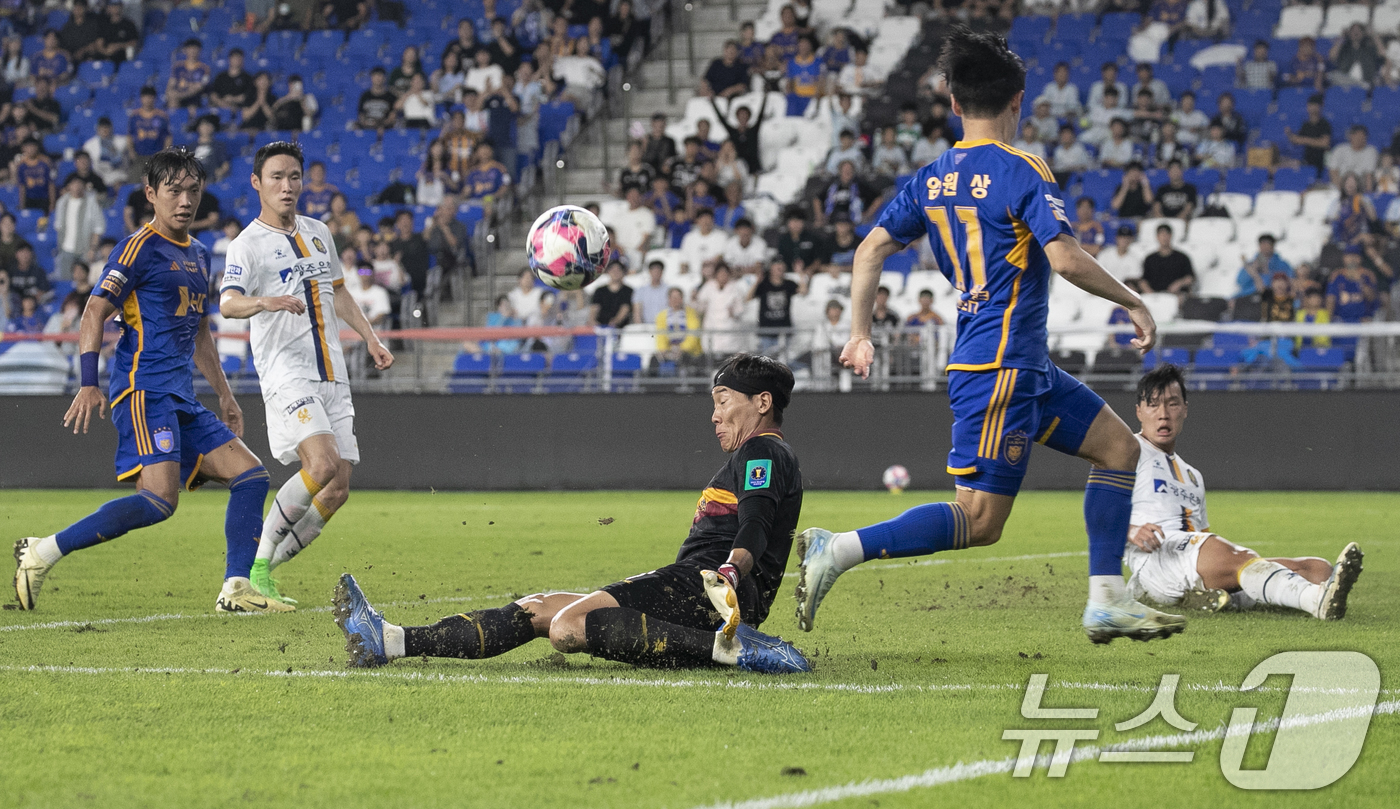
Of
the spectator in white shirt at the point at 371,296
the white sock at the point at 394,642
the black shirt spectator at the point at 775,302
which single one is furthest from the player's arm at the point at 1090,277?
the spectator in white shirt at the point at 371,296

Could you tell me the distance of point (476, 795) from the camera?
3121 mm

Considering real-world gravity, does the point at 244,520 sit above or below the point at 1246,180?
below

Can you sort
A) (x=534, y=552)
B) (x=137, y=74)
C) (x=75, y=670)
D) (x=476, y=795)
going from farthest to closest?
1. (x=137, y=74)
2. (x=534, y=552)
3. (x=75, y=670)
4. (x=476, y=795)

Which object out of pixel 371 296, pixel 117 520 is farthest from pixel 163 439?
pixel 371 296

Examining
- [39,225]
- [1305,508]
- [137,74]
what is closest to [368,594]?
[1305,508]

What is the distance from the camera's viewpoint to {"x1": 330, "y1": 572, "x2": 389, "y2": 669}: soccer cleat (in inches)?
182

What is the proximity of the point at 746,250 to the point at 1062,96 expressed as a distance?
4.71 m

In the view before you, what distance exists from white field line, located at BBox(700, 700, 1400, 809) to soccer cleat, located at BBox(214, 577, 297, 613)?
3945 mm

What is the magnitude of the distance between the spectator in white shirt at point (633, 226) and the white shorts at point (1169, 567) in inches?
466

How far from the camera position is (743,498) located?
4559 mm

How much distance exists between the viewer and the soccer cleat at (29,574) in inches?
258

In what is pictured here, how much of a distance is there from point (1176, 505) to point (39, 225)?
17.6 meters

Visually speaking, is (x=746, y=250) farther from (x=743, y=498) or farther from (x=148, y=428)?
(x=743, y=498)

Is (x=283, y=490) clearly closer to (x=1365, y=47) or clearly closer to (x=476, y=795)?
(x=476, y=795)
